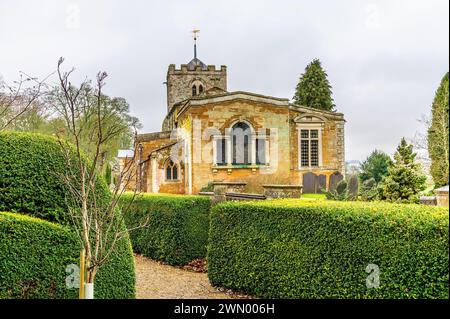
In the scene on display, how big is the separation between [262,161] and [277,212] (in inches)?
723

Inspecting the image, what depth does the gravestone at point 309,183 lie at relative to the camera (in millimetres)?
28750

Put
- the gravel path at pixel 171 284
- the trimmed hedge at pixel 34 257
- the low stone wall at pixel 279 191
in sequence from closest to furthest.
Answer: the trimmed hedge at pixel 34 257 → the gravel path at pixel 171 284 → the low stone wall at pixel 279 191

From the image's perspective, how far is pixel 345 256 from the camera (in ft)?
23.3

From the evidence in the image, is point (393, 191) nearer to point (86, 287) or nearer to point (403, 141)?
point (403, 141)

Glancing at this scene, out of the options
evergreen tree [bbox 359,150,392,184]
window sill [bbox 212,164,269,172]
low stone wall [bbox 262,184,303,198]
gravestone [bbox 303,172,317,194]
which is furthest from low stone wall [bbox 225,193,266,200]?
evergreen tree [bbox 359,150,392,184]

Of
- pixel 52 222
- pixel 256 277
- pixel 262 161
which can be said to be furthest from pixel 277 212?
pixel 262 161

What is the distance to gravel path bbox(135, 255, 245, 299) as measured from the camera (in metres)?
9.69

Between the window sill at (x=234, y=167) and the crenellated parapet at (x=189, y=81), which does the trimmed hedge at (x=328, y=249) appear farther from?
the crenellated parapet at (x=189, y=81)

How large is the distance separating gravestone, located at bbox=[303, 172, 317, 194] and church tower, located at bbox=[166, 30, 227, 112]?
69.5 ft

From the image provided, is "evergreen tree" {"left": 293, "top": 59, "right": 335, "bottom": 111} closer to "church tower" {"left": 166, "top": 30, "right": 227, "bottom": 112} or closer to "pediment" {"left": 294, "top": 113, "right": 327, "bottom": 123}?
"pediment" {"left": 294, "top": 113, "right": 327, "bottom": 123}

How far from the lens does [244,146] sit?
87.7ft

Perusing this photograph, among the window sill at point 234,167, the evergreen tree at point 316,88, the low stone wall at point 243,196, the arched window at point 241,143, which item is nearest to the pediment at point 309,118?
the arched window at point 241,143

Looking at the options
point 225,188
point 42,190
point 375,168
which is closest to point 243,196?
point 225,188

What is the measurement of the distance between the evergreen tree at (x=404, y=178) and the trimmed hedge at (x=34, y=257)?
12.6 m
